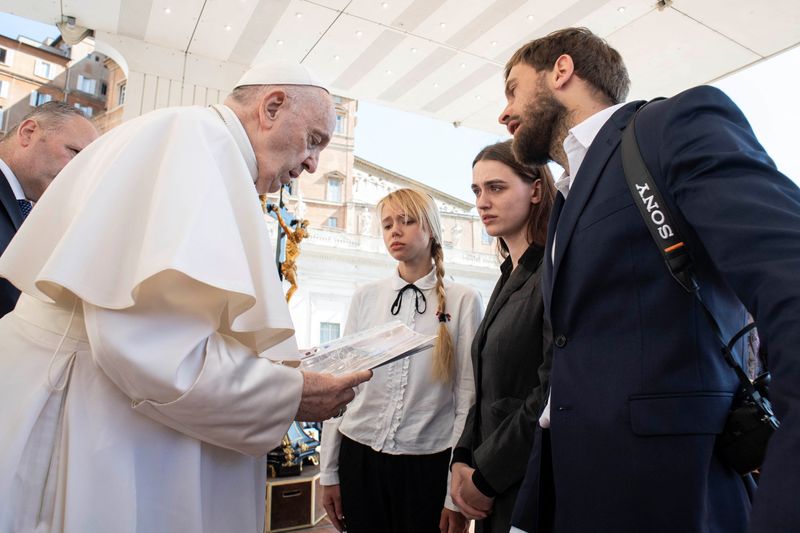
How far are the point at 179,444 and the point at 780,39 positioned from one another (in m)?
5.42

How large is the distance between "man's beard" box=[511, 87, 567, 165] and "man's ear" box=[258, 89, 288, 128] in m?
0.67

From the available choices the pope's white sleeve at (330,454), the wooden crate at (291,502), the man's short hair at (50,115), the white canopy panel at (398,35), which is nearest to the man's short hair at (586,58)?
the pope's white sleeve at (330,454)

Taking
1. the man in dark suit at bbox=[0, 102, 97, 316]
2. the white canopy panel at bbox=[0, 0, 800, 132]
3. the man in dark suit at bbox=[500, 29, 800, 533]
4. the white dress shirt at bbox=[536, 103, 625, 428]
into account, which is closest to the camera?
the man in dark suit at bbox=[500, 29, 800, 533]

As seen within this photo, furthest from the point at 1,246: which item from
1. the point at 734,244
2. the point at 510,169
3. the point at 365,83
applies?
the point at 365,83

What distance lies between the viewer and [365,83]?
5.02 metres

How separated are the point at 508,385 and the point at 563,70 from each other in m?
0.95

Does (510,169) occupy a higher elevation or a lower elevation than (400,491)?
higher

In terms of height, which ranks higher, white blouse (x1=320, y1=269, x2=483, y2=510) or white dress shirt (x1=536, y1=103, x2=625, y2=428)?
white dress shirt (x1=536, y1=103, x2=625, y2=428)

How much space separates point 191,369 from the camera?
910mm

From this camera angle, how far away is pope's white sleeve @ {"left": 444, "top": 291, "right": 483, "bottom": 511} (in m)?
1.97

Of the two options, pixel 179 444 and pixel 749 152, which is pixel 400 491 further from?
pixel 749 152

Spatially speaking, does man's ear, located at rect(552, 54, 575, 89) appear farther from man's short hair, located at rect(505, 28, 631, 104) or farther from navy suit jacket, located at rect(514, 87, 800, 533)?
navy suit jacket, located at rect(514, 87, 800, 533)

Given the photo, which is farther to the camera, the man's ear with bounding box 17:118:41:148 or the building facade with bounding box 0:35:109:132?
the building facade with bounding box 0:35:109:132

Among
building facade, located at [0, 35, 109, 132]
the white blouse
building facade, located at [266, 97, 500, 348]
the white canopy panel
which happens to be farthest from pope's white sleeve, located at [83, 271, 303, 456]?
building facade, located at [0, 35, 109, 132]
